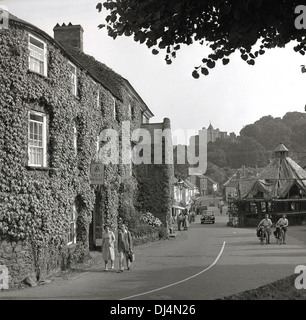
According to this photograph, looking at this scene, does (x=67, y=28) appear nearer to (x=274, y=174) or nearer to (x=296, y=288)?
(x=296, y=288)

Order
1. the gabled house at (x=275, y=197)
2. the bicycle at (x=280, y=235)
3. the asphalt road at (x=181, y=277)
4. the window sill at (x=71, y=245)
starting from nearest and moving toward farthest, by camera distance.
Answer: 1. the asphalt road at (x=181, y=277)
2. the window sill at (x=71, y=245)
3. the bicycle at (x=280, y=235)
4. the gabled house at (x=275, y=197)

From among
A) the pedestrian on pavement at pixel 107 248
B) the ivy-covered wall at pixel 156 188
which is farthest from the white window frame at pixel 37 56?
the ivy-covered wall at pixel 156 188

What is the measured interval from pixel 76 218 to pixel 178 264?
4962 millimetres

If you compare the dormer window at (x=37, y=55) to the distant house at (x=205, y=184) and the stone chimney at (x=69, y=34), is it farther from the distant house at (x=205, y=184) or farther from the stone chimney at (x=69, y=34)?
the distant house at (x=205, y=184)

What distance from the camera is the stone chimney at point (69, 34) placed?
29.4m

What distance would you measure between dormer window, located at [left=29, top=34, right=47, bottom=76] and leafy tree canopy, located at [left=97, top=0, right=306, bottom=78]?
658cm

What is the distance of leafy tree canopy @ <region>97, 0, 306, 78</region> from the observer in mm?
8664

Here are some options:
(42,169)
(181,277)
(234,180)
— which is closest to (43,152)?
(42,169)

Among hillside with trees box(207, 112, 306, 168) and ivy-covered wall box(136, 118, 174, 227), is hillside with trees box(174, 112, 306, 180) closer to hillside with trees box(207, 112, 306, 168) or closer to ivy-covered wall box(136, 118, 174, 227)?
hillside with trees box(207, 112, 306, 168)

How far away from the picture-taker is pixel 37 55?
52.9ft

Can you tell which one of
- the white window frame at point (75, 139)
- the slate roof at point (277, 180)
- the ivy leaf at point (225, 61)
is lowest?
the slate roof at point (277, 180)

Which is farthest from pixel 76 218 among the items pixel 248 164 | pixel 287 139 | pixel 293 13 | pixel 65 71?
pixel 248 164

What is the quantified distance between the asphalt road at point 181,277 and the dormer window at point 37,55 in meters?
7.70

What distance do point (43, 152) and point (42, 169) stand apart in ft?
2.57
